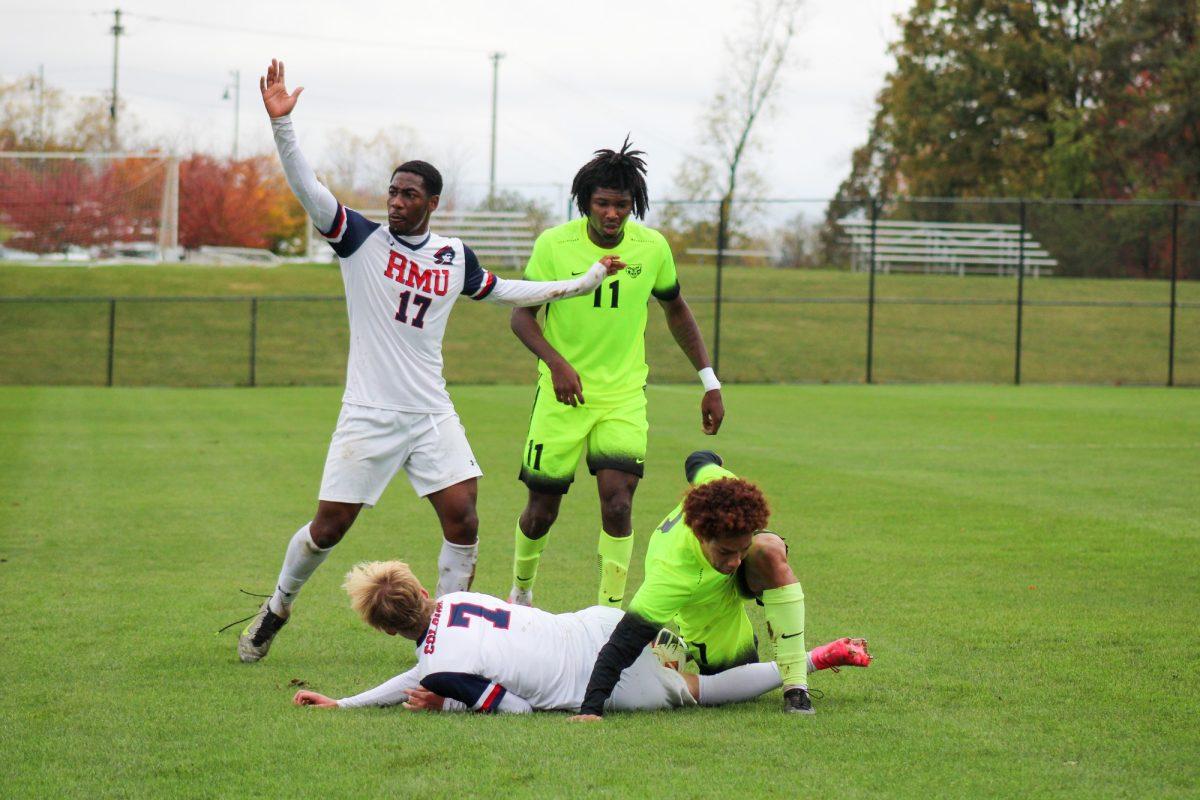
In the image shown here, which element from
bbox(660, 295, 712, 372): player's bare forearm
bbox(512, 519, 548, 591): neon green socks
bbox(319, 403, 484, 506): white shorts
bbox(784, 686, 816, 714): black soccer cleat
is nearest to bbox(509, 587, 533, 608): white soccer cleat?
bbox(512, 519, 548, 591): neon green socks

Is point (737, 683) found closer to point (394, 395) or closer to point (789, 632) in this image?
point (789, 632)

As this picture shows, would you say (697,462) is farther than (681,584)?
Yes

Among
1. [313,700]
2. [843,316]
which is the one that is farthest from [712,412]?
[843,316]

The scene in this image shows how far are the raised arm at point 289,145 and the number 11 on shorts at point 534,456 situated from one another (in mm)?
1641

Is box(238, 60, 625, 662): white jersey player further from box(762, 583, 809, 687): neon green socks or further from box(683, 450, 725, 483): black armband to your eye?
box(762, 583, 809, 687): neon green socks

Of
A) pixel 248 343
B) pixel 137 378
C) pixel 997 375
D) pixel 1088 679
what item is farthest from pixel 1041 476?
pixel 248 343

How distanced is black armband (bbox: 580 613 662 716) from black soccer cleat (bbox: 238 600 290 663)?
5.95 ft

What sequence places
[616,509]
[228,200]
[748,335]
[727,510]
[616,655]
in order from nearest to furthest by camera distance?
[727,510] → [616,655] → [616,509] → [748,335] → [228,200]

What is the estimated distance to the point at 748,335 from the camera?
34.7 metres

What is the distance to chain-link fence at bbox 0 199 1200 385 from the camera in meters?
30.9

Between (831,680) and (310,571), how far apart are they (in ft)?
7.98

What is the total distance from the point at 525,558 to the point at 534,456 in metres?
0.54

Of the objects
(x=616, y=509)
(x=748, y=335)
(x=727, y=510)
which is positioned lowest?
(x=616, y=509)

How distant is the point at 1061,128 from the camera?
4694 centimetres
